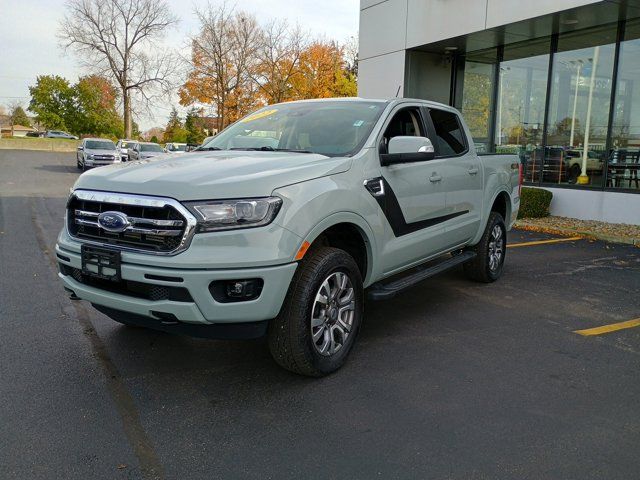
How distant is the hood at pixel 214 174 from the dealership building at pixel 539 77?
8.82m

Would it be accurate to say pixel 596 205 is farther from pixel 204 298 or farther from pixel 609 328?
pixel 204 298

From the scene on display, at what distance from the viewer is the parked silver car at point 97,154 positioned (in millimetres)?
25800

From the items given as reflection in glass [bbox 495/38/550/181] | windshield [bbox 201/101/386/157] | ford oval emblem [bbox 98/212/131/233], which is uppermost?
reflection in glass [bbox 495/38/550/181]

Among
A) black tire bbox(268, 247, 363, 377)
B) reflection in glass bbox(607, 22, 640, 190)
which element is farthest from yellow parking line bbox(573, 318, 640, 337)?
reflection in glass bbox(607, 22, 640, 190)

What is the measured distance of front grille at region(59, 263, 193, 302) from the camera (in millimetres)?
3037

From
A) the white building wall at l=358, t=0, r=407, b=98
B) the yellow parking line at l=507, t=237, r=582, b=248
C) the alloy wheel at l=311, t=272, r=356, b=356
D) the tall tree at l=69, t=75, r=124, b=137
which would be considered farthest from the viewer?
the tall tree at l=69, t=75, r=124, b=137

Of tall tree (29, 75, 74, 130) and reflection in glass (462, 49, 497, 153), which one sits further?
tall tree (29, 75, 74, 130)

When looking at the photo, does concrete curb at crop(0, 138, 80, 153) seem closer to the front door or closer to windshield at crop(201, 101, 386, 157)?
windshield at crop(201, 101, 386, 157)

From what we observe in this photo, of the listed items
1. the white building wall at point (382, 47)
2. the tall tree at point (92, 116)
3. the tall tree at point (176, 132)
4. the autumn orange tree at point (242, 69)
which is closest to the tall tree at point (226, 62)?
the autumn orange tree at point (242, 69)

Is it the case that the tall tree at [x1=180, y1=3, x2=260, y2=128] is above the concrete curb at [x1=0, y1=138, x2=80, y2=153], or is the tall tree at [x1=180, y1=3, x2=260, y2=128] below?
above

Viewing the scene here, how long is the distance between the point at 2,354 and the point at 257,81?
1111 inches

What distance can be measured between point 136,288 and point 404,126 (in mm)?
2786

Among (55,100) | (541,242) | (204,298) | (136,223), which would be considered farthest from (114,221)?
(55,100)

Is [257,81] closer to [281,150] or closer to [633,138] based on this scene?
[633,138]
